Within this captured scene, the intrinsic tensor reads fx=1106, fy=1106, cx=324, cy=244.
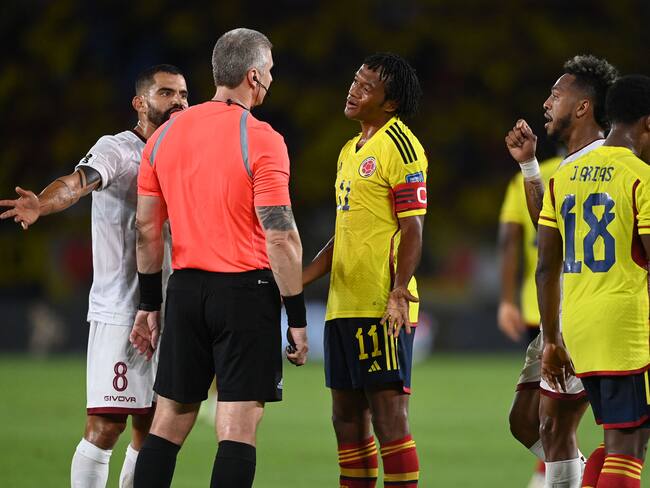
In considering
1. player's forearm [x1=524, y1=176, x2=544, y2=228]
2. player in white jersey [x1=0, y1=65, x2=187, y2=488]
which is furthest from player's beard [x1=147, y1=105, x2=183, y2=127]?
player's forearm [x1=524, y1=176, x2=544, y2=228]

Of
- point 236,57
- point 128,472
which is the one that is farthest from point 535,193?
point 128,472

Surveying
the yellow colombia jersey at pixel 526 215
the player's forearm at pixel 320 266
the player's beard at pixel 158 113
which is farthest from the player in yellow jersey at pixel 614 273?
the yellow colombia jersey at pixel 526 215

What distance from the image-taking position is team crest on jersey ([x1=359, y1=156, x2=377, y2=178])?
5762mm

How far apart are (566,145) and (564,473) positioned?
1.72 metres

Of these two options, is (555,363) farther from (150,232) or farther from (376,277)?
(150,232)

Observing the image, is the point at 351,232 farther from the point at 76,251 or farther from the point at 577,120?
the point at 76,251

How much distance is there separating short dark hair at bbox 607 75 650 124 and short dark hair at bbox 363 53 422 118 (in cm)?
134

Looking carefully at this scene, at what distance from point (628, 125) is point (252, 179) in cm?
169

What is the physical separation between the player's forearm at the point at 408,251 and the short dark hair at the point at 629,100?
1.18 meters

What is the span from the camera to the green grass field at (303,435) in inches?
319

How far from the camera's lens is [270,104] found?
27.5 m

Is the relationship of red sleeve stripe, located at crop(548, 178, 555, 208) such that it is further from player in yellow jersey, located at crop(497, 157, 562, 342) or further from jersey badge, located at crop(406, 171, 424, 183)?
player in yellow jersey, located at crop(497, 157, 562, 342)

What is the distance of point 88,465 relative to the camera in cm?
580

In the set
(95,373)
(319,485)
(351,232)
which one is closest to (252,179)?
(351,232)
